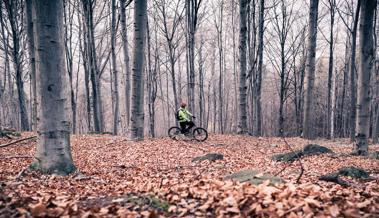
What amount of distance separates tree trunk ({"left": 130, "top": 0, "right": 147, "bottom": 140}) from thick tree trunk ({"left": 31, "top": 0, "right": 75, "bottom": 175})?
571 centimetres

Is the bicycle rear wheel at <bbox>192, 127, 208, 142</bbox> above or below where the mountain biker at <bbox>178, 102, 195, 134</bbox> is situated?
below

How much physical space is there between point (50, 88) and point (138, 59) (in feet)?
20.3

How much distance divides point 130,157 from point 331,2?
1963cm

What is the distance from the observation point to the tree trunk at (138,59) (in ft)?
38.4

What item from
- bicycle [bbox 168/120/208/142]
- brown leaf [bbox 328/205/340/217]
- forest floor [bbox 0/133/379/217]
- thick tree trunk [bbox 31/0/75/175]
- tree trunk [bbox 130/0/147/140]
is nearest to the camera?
brown leaf [bbox 328/205/340/217]

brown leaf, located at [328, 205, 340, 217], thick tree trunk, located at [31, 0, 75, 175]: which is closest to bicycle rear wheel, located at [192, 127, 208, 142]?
thick tree trunk, located at [31, 0, 75, 175]

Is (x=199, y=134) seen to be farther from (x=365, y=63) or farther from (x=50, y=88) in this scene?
(x=50, y=88)

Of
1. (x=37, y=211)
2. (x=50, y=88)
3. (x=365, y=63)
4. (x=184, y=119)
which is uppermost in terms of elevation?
(x=365, y=63)

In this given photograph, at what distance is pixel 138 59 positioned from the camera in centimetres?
1195

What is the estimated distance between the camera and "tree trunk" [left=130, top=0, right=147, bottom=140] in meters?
11.7

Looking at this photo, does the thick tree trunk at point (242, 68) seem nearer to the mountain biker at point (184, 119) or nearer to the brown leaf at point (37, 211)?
the mountain biker at point (184, 119)

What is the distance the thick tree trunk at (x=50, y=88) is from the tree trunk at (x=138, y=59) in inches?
225

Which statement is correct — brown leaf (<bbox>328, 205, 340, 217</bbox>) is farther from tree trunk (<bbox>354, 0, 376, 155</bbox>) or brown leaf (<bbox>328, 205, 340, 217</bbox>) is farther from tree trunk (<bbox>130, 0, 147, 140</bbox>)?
tree trunk (<bbox>130, 0, 147, 140</bbox>)

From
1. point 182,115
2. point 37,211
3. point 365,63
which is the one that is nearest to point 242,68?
point 182,115
